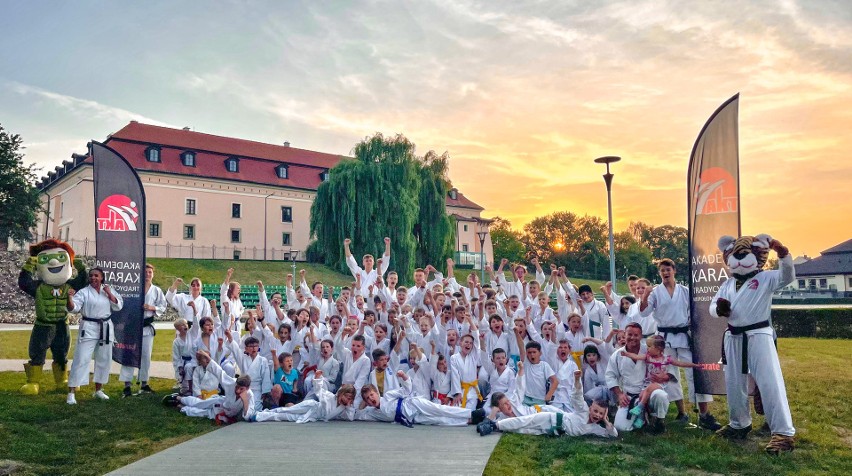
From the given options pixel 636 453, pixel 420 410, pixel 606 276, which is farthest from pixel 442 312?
pixel 606 276

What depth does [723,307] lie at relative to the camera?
774cm

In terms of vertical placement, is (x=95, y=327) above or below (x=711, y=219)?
below

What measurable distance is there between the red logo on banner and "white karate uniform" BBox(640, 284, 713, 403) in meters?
1.25

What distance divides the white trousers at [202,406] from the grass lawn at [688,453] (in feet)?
14.8

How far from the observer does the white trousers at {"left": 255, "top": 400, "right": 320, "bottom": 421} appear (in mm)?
9281

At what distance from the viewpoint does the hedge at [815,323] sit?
2303cm

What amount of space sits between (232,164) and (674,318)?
165 feet

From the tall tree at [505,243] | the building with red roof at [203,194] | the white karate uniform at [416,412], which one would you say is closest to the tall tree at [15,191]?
the building with red roof at [203,194]

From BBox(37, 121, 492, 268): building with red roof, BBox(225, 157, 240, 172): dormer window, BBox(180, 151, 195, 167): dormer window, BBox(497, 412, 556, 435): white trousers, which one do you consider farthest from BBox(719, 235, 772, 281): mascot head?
BBox(225, 157, 240, 172): dormer window

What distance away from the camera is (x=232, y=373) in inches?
406

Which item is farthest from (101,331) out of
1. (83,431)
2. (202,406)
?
(83,431)

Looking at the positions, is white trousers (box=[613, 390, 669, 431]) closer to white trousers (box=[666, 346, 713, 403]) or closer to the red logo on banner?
white trousers (box=[666, 346, 713, 403])

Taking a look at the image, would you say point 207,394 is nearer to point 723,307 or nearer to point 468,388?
point 468,388

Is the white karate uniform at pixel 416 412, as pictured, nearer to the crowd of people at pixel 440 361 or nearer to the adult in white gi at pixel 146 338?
the crowd of people at pixel 440 361
